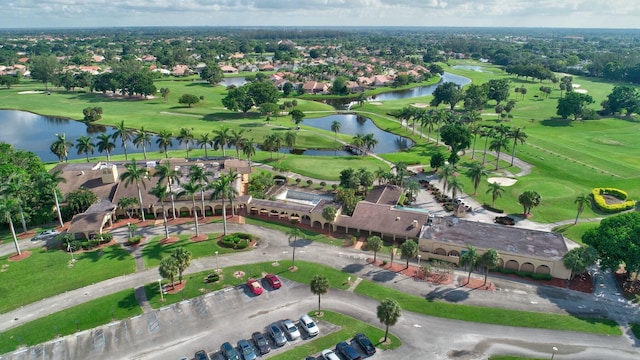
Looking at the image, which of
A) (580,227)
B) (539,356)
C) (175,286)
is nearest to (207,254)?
(175,286)

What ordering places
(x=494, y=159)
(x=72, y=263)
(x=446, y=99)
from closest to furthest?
(x=72, y=263)
(x=494, y=159)
(x=446, y=99)

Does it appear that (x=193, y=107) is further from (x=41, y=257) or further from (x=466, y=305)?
(x=466, y=305)

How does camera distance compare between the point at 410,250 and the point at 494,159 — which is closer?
the point at 410,250

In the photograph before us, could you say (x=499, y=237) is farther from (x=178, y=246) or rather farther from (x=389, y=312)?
(x=178, y=246)

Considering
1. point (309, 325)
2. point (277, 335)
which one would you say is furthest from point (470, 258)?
point (277, 335)

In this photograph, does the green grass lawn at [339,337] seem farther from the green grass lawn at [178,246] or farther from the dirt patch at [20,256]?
the dirt patch at [20,256]

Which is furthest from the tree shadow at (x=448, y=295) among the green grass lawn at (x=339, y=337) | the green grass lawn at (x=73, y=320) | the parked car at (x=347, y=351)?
Answer: the green grass lawn at (x=73, y=320)
